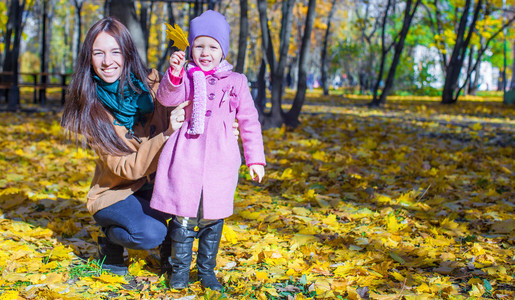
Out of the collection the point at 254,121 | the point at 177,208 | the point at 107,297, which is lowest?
the point at 107,297

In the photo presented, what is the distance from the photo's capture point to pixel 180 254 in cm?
245

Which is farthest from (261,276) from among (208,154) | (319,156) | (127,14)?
(127,14)

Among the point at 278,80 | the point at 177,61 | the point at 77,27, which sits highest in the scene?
the point at 77,27

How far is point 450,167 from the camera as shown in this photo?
18.1 ft

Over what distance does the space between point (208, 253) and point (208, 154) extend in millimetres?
514

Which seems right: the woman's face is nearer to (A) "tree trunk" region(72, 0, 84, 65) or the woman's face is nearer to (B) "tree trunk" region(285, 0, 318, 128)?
(B) "tree trunk" region(285, 0, 318, 128)

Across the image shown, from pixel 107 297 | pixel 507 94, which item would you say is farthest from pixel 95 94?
pixel 507 94

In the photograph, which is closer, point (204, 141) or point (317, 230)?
point (204, 141)

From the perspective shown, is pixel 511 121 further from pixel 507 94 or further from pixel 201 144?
pixel 201 144

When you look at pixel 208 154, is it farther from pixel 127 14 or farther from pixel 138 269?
pixel 127 14

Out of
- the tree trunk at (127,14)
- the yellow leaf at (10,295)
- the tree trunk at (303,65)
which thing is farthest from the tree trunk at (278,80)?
the yellow leaf at (10,295)

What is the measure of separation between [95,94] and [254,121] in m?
0.85

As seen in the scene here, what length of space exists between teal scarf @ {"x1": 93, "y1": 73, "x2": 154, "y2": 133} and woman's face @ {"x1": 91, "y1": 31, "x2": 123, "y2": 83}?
6cm

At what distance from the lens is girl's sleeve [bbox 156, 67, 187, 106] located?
7.45 ft
